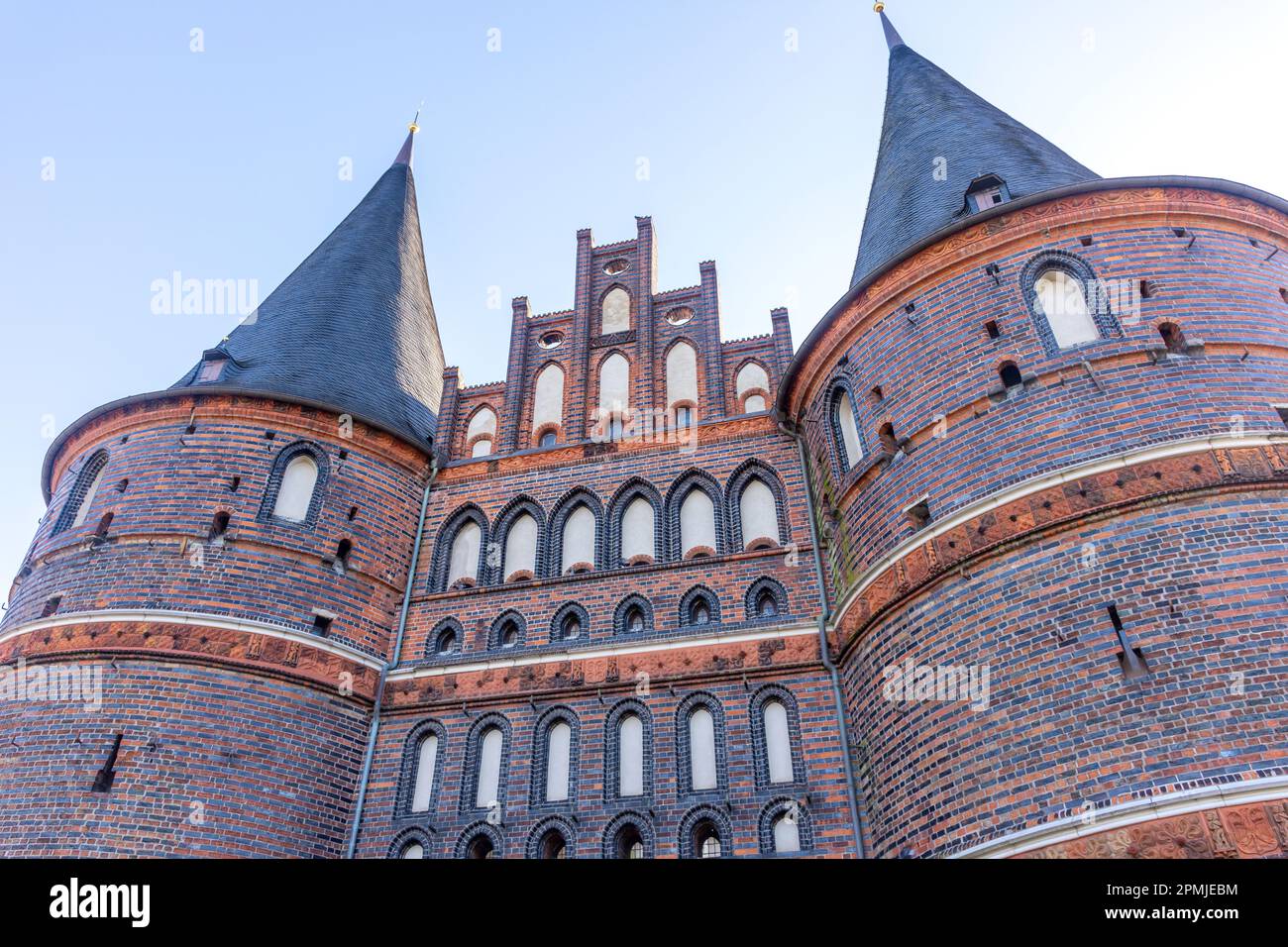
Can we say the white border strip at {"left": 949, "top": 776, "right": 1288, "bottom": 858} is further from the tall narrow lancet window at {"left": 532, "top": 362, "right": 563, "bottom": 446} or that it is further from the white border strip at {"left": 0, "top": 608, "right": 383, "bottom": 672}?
the tall narrow lancet window at {"left": 532, "top": 362, "right": 563, "bottom": 446}

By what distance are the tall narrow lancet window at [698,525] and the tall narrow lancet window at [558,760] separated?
278 cm

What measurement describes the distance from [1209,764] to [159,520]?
11.8 m

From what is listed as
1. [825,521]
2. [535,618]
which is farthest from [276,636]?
[825,521]

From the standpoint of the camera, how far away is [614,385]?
14664 millimetres

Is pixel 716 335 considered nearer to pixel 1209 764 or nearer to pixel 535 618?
pixel 535 618

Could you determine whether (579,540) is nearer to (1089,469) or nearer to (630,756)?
(630,756)

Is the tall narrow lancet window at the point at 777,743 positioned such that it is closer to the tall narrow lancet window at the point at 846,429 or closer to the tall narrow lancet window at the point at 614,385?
the tall narrow lancet window at the point at 846,429

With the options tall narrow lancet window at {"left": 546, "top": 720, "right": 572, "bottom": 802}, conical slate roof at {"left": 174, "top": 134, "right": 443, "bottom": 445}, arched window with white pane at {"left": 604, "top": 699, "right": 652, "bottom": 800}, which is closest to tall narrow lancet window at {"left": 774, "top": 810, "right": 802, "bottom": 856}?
arched window with white pane at {"left": 604, "top": 699, "right": 652, "bottom": 800}

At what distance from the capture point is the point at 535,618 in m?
12.5

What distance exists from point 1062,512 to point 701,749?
4802mm

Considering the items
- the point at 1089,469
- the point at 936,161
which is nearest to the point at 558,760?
the point at 1089,469

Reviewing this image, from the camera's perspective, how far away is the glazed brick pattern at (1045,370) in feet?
30.2

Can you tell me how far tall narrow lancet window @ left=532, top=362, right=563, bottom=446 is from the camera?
14.6 meters

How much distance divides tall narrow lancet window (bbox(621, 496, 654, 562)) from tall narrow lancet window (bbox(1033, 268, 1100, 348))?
563 centimetres
